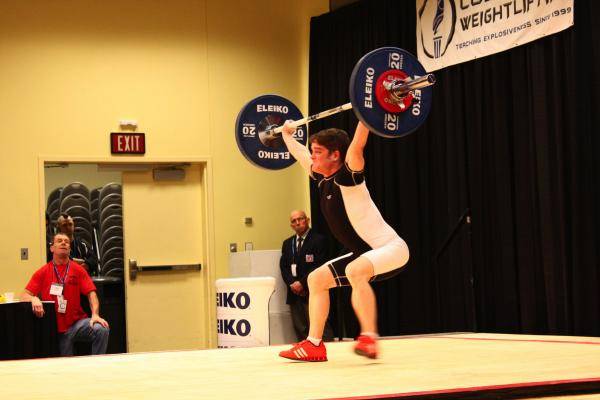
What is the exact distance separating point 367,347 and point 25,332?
3.34 meters

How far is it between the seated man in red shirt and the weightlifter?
9.65 feet

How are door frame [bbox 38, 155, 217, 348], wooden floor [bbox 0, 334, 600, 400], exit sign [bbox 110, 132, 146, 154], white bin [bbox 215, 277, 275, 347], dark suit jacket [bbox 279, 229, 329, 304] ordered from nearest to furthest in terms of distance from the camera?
wooden floor [bbox 0, 334, 600, 400], white bin [bbox 215, 277, 275, 347], dark suit jacket [bbox 279, 229, 329, 304], exit sign [bbox 110, 132, 146, 154], door frame [bbox 38, 155, 217, 348]

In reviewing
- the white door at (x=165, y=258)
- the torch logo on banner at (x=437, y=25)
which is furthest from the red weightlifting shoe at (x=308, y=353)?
the white door at (x=165, y=258)

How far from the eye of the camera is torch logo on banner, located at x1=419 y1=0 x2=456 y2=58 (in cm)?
738

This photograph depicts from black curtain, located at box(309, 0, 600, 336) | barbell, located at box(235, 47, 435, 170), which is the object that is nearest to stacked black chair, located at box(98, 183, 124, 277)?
black curtain, located at box(309, 0, 600, 336)

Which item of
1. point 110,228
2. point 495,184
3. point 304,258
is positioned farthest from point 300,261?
point 110,228

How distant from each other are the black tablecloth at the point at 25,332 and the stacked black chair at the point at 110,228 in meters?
2.36

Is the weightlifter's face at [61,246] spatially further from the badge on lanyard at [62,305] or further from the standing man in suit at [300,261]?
the standing man in suit at [300,261]

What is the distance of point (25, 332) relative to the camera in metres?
6.62

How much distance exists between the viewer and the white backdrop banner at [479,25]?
647cm

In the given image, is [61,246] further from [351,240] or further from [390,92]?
[390,92]

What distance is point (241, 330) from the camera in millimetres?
6258

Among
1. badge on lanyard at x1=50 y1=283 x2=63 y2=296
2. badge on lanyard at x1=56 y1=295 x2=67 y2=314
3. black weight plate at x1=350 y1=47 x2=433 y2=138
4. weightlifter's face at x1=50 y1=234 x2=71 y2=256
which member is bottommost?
badge on lanyard at x1=56 y1=295 x2=67 y2=314

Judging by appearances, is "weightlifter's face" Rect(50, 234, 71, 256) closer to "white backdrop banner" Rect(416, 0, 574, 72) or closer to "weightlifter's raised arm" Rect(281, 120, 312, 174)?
"weightlifter's raised arm" Rect(281, 120, 312, 174)
